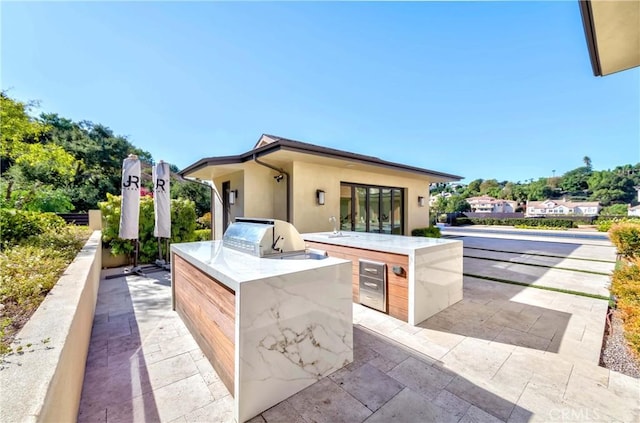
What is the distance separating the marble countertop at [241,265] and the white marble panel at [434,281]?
152 cm

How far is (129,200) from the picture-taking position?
238 inches

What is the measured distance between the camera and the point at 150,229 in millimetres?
7531

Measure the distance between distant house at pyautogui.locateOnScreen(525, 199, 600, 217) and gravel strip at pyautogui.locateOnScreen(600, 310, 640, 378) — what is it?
5404 centimetres

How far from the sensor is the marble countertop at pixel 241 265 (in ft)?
7.04

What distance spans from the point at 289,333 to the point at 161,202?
19.0ft

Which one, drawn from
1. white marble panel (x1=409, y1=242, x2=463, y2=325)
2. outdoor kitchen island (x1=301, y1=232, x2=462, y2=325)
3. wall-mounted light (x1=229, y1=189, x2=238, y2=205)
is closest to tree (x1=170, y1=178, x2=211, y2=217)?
wall-mounted light (x1=229, y1=189, x2=238, y2=205)

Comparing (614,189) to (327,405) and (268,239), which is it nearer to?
(268,239)

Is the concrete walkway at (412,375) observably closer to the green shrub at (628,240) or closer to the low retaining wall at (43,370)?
the low retaining wall at (43,370)

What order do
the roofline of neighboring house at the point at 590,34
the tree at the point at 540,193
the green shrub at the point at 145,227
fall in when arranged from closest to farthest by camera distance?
1. the roofline of neighboring house at the point at 590,34
2. the green shrub at the point at 145,227
3. the tree at the point at 540,193

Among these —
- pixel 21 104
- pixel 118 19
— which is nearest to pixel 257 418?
pixel 118 19

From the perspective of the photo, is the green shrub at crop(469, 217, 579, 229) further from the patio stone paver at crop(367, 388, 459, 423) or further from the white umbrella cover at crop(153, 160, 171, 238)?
the white umbrella cover at crop(153, 160, 171, 238)

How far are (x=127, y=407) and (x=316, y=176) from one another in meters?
6.17

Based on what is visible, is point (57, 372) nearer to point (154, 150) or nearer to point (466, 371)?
point (466, 371)

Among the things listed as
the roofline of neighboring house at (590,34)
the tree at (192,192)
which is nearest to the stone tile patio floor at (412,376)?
the roofline of neighboring house at (590,34)
